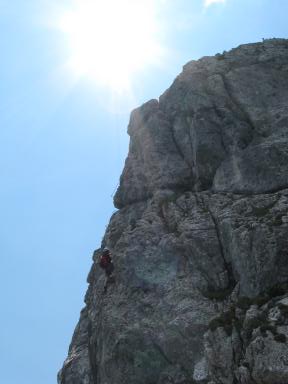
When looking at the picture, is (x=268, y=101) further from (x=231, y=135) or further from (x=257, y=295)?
(x=257, y=295)

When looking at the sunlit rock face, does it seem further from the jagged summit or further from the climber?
the climber

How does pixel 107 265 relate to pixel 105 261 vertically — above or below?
below

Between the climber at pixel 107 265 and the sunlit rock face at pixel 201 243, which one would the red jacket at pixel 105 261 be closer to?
the climber at pixel 107 265

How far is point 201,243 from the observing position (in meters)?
35.4

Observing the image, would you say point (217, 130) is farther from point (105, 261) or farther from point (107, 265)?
point (107, 265)

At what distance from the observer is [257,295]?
96.5 ft

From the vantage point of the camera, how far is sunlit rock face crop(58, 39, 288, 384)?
28.0 m

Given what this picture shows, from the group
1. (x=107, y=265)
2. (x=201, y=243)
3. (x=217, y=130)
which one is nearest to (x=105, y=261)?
(x=107, y=265)

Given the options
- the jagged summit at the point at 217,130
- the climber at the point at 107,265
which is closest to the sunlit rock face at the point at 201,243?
the jagged summit at the point at 217,130

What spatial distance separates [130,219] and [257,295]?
1570 centimetres

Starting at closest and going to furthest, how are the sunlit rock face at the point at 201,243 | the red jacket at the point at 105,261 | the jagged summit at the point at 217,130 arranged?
the sunlit rock face at the point at 201,243 < the jagged summit at the point at 217,130 < the red jacket at the point at 105,261

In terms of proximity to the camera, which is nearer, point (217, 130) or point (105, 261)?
point (105, 261)

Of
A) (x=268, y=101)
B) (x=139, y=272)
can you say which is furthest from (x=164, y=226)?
(x=268, y=101)

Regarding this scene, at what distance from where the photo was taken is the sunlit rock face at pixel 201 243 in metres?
28.0
